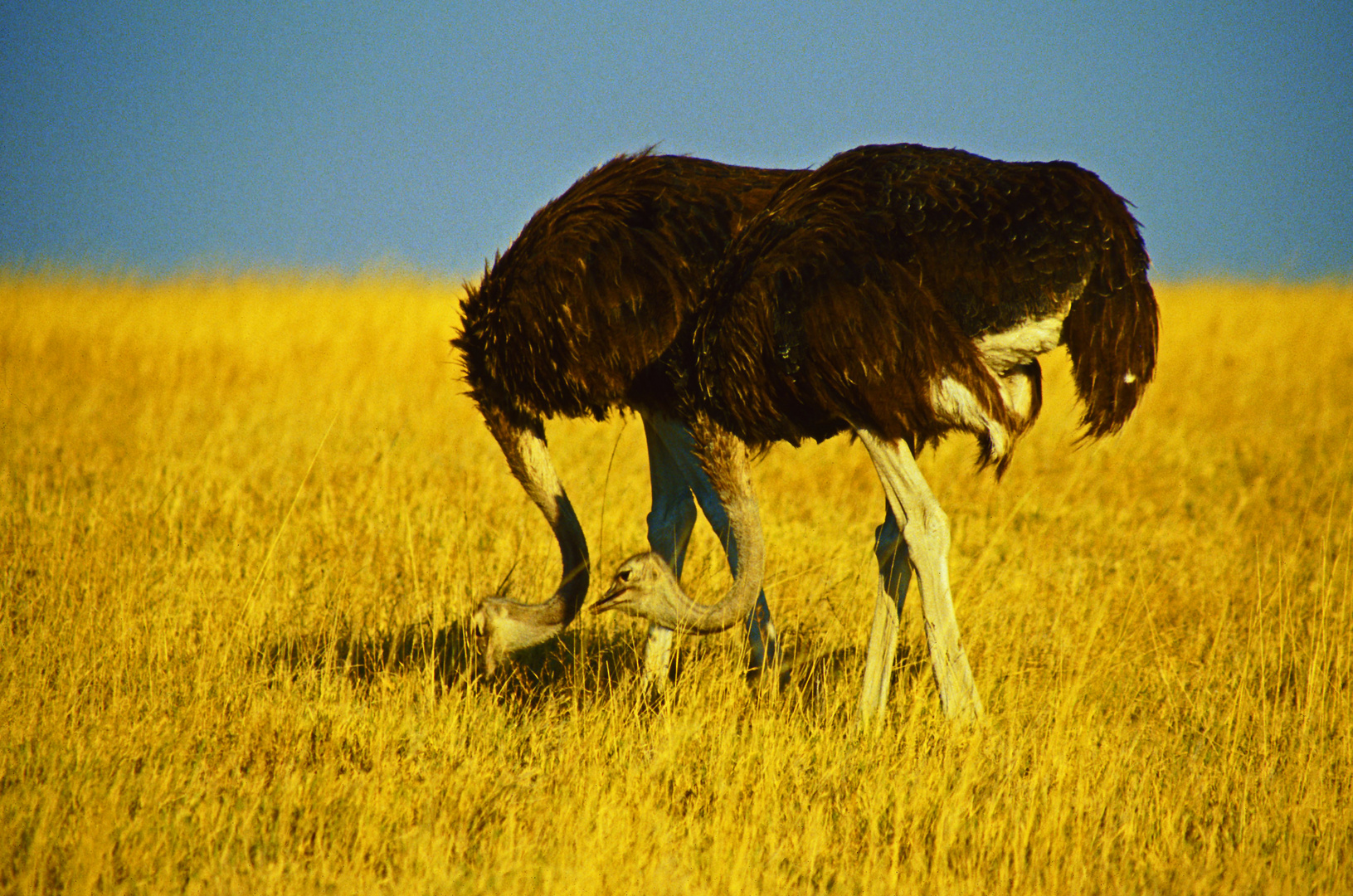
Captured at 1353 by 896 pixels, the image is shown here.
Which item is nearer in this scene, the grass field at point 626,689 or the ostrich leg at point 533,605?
the grass field at point 626,689

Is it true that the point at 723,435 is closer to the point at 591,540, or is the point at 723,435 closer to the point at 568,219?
the point at 568,219

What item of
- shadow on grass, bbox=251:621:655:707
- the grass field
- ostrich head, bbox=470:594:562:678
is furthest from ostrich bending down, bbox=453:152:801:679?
the grass field

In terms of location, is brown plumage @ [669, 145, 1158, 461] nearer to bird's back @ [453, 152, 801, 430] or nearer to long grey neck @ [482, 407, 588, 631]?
bird's back @ [453, 152, 801, 430]

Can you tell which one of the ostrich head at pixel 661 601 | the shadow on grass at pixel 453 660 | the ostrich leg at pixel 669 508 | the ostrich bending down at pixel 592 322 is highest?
the ostrich bending down at pixel 592 322

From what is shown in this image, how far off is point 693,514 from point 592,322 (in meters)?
1.03

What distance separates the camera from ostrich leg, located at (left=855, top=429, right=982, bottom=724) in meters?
4.04

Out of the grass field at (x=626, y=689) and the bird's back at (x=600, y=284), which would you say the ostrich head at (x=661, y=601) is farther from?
the bird's back at (x=600, y=284)

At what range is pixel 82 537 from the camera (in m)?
5.88

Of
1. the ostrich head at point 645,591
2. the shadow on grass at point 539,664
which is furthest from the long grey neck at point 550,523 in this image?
the ostrich head at point 645,591

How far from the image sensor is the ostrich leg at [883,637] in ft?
14.0

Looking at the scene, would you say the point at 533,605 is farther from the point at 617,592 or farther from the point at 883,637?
the point at 883,637

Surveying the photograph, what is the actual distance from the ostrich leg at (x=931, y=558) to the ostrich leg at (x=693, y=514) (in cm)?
68

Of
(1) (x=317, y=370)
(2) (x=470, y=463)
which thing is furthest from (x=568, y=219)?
(1) (x=317, y=370)

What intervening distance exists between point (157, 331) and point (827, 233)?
10988 mm
